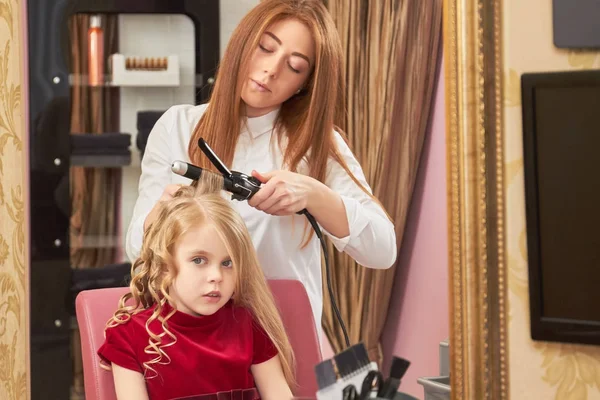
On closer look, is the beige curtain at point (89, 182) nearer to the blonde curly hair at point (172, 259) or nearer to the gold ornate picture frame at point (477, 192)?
the blonde curly hair at point (172, 259)

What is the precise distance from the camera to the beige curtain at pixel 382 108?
3.56 feet

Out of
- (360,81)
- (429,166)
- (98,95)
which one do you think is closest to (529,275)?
(429,166)

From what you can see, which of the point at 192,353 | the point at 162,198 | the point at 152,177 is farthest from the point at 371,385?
the point at 152,177

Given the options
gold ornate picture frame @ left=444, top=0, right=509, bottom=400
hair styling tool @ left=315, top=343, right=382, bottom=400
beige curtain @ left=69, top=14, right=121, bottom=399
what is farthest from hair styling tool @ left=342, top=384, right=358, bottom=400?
beige curtain @ left=69, top=14, right=121, bottom=399

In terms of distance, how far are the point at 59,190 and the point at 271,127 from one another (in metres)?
0.45

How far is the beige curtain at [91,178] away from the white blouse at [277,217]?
135 millimetres

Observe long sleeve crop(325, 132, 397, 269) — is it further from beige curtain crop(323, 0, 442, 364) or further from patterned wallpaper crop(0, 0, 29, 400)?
patterned wallpaper crop(0, 0, 29, 400)

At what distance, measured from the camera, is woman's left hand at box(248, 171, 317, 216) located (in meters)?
1.04

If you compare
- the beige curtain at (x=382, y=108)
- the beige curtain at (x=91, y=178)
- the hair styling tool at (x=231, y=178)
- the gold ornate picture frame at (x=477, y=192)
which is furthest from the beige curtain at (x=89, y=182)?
the gold ornate picture frame at (x=477, y=192)

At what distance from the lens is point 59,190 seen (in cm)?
136

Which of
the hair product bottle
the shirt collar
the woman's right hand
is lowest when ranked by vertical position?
the woman's right hand

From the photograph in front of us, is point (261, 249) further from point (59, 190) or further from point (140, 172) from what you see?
point (59, 190)

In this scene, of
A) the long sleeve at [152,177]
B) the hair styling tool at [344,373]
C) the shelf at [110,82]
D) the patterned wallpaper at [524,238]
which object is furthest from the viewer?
the shelf at [110,82]

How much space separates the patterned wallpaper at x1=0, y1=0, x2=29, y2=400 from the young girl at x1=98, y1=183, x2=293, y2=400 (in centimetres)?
35
